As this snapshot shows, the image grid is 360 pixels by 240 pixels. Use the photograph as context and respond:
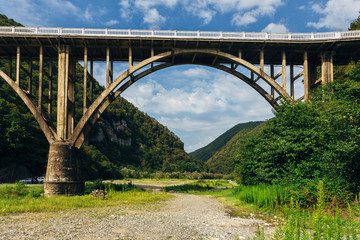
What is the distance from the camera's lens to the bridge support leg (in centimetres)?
1984

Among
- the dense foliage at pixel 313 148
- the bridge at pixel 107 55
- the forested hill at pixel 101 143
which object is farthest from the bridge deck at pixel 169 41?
the forested hill at pixel 101 143

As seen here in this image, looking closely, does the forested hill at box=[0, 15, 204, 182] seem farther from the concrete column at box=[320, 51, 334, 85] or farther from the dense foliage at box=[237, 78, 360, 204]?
the concrete column at box=[320, 51, 334, 85]

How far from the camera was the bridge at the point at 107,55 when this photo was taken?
2127cm

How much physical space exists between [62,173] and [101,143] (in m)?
59.8

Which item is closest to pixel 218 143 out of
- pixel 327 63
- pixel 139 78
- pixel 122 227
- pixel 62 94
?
pixel 327 63

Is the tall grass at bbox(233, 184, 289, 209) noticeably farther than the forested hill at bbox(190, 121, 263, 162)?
No

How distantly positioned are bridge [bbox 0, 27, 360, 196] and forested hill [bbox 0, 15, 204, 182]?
285cm

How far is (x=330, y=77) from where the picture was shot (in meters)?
22.9

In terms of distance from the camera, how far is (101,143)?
78312mm

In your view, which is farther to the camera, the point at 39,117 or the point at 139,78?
the point at 139,78

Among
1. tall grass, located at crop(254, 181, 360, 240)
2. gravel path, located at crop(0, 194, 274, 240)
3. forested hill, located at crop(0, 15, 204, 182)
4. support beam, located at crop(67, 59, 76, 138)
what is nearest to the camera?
tall grass, located at crop(254, 181, 360, 240)

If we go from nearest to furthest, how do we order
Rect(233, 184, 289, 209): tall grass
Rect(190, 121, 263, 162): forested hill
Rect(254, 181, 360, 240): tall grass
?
1. Rect(254, 181, 360, 240): tall grass
2. Rect(233, 184, 289, 209): tall grass
3. Rect(190, 121, 263, 162): forested hill

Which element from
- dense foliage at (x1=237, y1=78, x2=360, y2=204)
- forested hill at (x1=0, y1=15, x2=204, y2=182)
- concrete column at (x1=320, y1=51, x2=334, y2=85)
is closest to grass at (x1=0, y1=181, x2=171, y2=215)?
forested hill at (x1=0, y1=15, x2=204, y2=182)

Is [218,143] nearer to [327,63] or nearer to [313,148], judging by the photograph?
[327,63]
